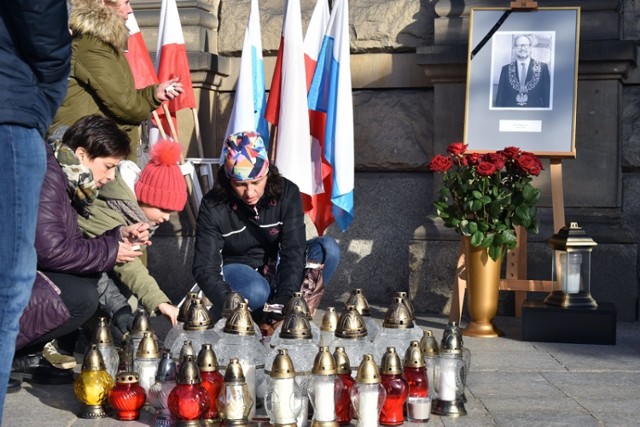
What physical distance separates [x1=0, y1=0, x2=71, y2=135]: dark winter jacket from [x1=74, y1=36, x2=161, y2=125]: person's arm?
3106 mm

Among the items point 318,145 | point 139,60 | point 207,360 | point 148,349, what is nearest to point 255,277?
point 148,349

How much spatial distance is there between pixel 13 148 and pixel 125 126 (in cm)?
353

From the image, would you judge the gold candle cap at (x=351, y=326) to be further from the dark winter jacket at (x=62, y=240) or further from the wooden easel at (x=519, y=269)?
the wooden easel at (x=519, y=269)

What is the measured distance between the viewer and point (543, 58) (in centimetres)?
680

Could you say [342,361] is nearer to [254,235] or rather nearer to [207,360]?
[207,360]

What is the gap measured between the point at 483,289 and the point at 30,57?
3.71 meters

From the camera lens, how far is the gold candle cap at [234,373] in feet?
12.7

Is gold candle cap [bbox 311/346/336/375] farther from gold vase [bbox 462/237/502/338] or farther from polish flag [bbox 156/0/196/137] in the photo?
polish flag [bbox 156/0/196/137]

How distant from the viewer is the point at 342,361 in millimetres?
4062

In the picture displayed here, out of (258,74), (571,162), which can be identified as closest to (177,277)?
(258,74)

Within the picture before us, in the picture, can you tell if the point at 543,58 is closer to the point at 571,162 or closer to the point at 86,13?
the point at 571,162

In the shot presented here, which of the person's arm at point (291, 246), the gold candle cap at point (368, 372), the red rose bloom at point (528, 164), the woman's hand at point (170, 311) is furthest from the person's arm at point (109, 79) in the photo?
the gold candle cap at point (368, 372)

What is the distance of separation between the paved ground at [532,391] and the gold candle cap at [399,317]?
1.27 ft

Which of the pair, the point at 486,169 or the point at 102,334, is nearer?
the point at 102,334
